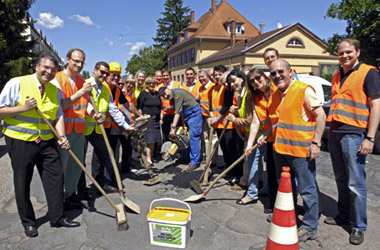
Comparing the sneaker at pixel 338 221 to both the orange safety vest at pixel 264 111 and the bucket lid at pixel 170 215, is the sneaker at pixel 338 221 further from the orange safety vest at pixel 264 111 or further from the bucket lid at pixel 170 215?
the bucket lid at pixel 170 215

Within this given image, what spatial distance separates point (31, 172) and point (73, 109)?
0.97m

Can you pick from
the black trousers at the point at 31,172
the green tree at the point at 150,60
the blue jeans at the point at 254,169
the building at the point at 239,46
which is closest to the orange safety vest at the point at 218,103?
the blue jeans at the point at 254,169

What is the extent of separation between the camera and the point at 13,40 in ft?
52.5

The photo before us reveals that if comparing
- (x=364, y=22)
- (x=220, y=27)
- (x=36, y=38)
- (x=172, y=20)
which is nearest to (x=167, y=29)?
(x=172, y=20)

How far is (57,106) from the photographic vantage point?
3.42 meters

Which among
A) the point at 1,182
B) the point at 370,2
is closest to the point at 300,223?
the point at 1,182

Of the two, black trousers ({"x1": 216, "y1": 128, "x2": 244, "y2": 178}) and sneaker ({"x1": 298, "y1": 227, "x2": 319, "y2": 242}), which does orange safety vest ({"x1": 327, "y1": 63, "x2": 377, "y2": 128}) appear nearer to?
sneaker ({"x1": 298, "y1": 227, "x2": 319, "y2": 242})

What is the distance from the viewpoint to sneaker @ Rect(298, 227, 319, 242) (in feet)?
10.2

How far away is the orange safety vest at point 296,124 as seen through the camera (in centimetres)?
297

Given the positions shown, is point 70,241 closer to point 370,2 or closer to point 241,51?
point 370,2

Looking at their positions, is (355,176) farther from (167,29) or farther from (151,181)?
(167,29)

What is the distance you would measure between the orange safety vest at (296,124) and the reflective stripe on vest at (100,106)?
8.66 feet

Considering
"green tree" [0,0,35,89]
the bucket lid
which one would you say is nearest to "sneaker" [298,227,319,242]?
the bucket lid

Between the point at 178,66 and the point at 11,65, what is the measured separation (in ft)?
85.2
